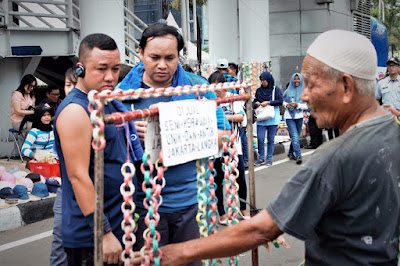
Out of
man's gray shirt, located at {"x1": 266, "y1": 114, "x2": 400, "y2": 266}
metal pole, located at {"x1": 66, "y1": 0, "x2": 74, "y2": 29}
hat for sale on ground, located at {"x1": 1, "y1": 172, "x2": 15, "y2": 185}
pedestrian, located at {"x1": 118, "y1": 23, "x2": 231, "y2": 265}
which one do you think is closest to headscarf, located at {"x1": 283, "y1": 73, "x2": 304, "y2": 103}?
metal pole, located at {"x1": 66, "y1": 0, "x2": 74, "y2": 29}

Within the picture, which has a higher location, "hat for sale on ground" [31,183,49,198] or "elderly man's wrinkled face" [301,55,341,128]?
"elderly man's wrinkled face" [301,55,341,128]

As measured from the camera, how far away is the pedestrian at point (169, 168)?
277 cm

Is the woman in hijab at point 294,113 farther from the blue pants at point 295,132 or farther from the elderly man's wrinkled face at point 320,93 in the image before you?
the elderly man's wrinkled face at point 320,93

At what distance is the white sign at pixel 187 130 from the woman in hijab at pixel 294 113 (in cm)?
730

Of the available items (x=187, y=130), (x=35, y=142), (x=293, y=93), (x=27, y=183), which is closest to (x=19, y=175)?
(x=27, y=183)

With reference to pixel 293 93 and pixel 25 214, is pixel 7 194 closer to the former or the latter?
pixel 25 214

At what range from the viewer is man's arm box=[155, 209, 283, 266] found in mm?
1772

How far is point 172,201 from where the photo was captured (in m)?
2.77

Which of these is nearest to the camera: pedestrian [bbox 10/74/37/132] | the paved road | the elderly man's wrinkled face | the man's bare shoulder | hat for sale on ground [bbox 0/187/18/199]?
the elderly man's wrinkled face

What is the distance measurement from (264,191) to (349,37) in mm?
5639

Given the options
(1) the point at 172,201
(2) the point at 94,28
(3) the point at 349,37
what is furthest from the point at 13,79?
(3) the point at 349,37

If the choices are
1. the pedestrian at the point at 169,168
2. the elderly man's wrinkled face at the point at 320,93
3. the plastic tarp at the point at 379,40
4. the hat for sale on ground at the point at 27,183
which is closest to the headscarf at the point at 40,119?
the hat for sale on ground at the point at 27,183

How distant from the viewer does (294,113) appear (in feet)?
31.8

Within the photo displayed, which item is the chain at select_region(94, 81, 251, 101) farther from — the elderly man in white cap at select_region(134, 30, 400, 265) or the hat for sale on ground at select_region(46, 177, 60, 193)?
the hat for sale on ground at select_region(46, 177, 60, 193)
